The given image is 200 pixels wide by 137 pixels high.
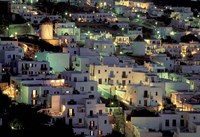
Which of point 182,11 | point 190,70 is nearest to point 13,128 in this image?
point 190,70

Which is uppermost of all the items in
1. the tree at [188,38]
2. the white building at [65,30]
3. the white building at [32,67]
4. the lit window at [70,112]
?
the white building at [65,30]

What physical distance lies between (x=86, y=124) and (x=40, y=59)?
5.93m

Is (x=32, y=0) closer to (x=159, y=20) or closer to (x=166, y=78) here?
(x=159, y=20)

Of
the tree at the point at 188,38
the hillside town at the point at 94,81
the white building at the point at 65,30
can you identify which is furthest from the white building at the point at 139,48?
the tree at the point at 188,38

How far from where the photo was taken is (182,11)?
5103 cm

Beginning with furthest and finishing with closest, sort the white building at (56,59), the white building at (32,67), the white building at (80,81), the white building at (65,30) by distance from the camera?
the white building at (65,30)
the white building at (56,59)
the white building at (32,67)
the white building at (80,81)

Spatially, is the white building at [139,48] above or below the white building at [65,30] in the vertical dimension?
below

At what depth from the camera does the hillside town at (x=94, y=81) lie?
19.8 m

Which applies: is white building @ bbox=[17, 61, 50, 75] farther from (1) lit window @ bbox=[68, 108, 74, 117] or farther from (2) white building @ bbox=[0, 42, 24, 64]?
(1) lit window @ bbox=[68, 108, 74, 117]

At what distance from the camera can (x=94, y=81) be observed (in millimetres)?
22250

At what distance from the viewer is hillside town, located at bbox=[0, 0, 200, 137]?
64.9 feet

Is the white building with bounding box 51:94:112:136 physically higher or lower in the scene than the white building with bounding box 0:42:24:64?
lower

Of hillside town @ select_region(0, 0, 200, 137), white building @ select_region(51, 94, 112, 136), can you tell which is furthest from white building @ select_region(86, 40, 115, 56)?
white building @ select_region(51, 94, 112, 136)

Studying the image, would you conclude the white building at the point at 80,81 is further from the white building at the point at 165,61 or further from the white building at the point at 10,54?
the white building at the point at 165,61
